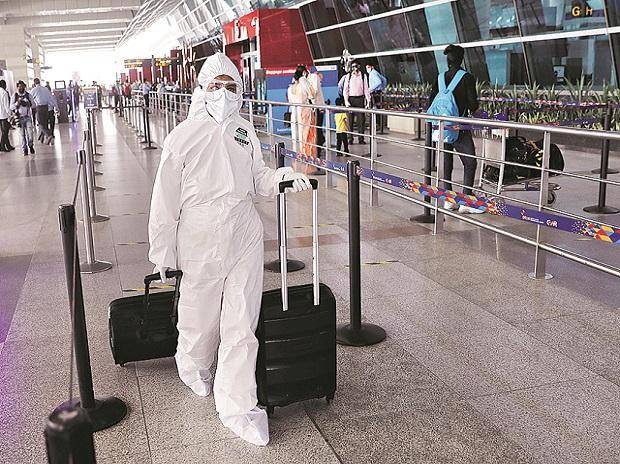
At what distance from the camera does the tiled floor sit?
3.42m

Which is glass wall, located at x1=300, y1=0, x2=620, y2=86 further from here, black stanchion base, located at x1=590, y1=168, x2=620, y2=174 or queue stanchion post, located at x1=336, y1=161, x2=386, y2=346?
queue stanchion post, located at x1=336, y1=161, x2=386, y2=346

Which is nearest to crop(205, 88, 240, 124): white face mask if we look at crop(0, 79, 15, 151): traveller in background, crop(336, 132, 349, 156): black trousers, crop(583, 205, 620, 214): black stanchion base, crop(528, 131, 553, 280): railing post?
crop(528, 131, 553, 280): railing post

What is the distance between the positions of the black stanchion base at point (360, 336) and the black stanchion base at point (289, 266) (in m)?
1.73

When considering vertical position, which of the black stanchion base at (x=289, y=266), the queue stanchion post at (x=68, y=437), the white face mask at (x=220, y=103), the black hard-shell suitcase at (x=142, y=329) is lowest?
the black stanchion base at (x=289, y=266)

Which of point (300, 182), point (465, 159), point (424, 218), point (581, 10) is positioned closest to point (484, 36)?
point (581, 10)

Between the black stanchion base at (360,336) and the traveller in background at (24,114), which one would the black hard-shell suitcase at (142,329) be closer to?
the black stanchion base at (360,336)

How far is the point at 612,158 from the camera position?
45.6 feet

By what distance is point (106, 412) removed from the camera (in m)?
A: 3.76

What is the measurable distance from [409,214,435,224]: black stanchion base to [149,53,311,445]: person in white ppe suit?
5030 millimetres

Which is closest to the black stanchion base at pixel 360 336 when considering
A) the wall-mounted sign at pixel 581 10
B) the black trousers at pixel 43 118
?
the wall-mounted sign at pixel 581 10

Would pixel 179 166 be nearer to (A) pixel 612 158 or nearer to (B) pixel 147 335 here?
(B) pixel 147 335

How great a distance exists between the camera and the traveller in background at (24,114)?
62.1 feet

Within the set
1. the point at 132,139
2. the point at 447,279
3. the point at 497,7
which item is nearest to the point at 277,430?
the point at 447,279

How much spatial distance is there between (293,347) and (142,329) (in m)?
1.13
